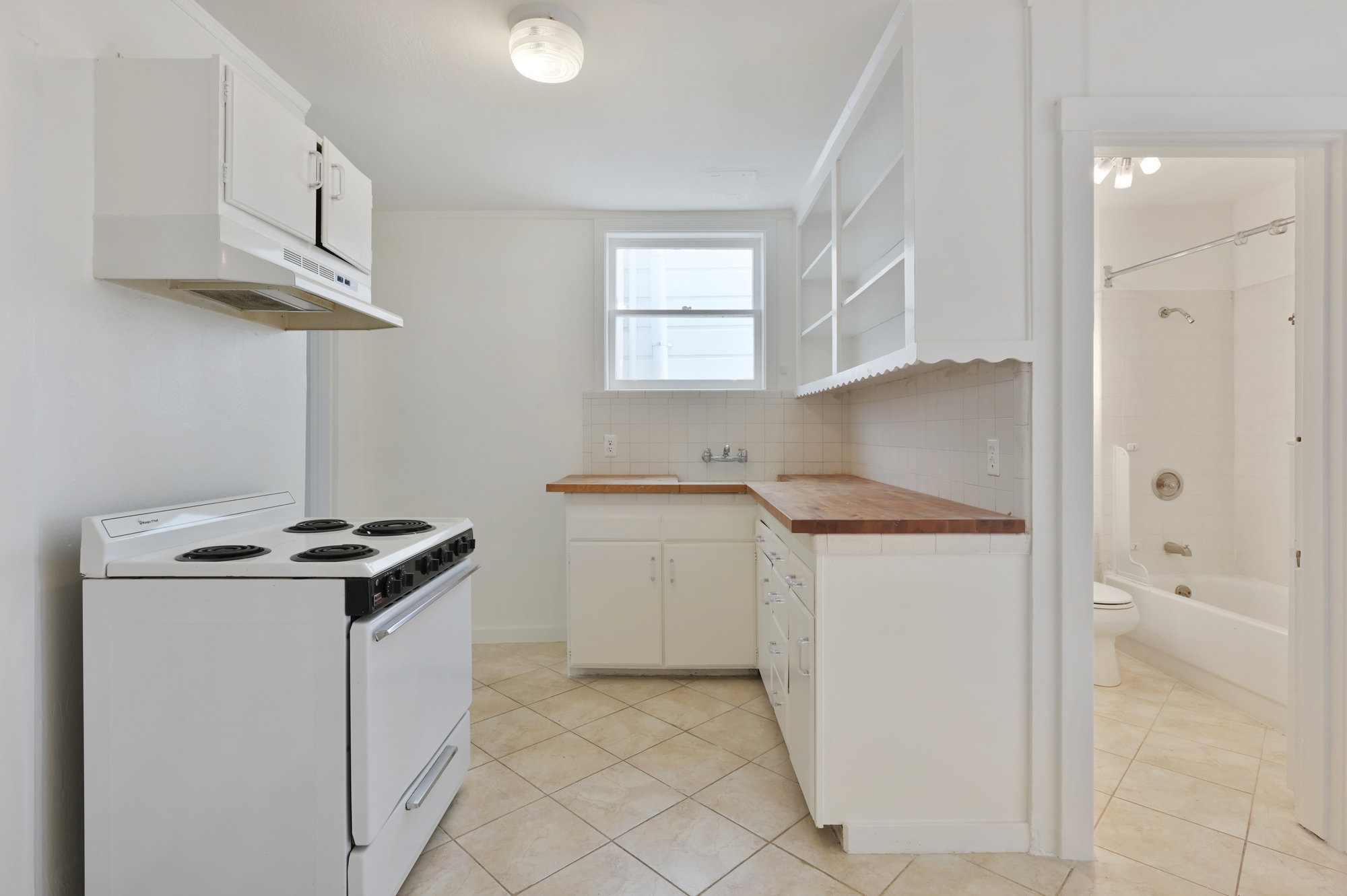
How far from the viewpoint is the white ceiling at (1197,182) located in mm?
2984

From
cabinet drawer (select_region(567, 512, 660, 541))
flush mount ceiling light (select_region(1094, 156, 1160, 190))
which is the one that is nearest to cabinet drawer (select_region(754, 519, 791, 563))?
cabinet drawer (select_region(567, 512, 660, 541))

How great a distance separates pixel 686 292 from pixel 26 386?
282cm

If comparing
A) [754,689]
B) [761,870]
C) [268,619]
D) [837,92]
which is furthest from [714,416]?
[268,619]

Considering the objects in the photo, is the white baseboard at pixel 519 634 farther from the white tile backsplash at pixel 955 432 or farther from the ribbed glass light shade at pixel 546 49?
the ribbed glass light shade at pixel 546 49

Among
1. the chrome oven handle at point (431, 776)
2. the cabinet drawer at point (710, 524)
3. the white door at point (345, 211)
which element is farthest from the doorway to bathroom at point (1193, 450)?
the white door at point (345, 211)

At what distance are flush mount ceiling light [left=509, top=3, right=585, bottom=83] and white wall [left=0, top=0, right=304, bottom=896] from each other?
954mm

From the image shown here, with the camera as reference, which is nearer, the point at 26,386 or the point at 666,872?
the point at 26,386

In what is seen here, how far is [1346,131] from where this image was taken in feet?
5.55

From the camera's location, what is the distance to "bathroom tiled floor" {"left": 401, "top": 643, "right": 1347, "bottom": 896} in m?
1.61

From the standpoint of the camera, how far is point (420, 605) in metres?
1.63

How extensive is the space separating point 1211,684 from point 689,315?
3005 millimetres

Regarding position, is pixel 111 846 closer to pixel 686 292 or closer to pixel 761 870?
pixel 761 870

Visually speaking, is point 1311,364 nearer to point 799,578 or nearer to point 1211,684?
point 799,578

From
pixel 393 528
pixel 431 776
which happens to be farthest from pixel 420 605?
pixel 431 776
